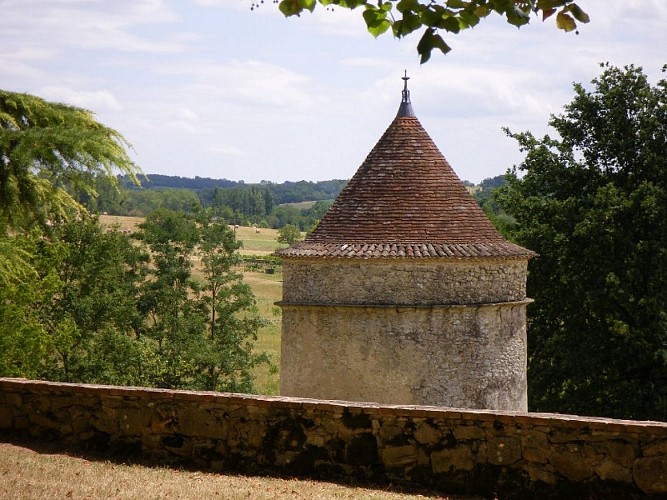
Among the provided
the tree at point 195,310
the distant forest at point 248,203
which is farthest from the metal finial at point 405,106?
the distant forest at point 248,203

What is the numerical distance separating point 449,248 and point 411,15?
926cm

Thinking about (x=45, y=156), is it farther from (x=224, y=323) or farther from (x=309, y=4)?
(x=224, y=323)

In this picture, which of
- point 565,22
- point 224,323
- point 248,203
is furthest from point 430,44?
point 248,203

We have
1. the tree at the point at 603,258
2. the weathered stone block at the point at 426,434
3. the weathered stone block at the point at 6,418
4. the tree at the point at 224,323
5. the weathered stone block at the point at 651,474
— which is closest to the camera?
the weathered stone block at the point at 651,474

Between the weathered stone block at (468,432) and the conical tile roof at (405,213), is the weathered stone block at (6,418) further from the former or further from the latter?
the conical tile roof at (405,213)

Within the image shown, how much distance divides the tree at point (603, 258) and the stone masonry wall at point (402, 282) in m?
7.48

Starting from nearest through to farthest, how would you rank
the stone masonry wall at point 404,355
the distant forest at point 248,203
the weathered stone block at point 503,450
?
the weathered stone block at point 503,450 → the stone masonry wall at point 404,355 → the distant forest at point 248,203

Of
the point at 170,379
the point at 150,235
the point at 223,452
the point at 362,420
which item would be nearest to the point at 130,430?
the point at 223,452

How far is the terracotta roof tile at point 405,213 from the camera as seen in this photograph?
14188 millimetres

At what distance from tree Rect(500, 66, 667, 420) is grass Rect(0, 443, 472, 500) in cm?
1464

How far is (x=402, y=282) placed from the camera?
45.5ft

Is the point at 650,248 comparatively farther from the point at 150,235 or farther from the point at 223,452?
the point at 150,235

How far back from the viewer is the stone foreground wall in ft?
23.8

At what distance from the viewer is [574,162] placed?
2389cm
